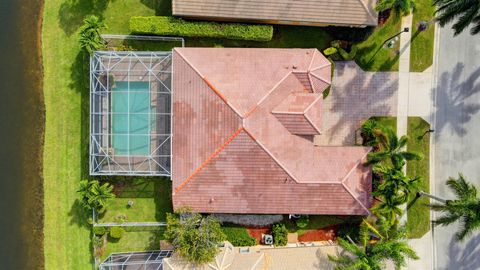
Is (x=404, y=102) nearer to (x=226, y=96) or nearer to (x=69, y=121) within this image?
(x=226, y=96)

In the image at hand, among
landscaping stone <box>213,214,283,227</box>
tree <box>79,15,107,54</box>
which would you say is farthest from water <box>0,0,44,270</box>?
landscaping stone <box>213,214,283,227</box>

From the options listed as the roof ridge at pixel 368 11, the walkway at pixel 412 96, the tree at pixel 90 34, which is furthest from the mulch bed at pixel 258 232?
the tree at pixel 90 34

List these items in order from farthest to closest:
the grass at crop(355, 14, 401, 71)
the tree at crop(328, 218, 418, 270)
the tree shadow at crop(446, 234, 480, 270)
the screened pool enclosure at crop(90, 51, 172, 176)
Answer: the tree shadow at crop(446, 234, 480, 270), the grass at crop(355, 14, 401, 71), the screened pool enclosure at crop(90, 51, 172, 176), the tree at crop(328, 218, 418, 270)

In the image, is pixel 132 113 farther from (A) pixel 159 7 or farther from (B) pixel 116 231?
(B) pixel 116 231

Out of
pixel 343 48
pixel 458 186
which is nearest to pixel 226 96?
pixel 343 48

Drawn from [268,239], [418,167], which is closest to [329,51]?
[418,167]

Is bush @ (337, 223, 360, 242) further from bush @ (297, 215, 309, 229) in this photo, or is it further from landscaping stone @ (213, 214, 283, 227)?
landscaping stone @ (213, 214, 283, 227)
